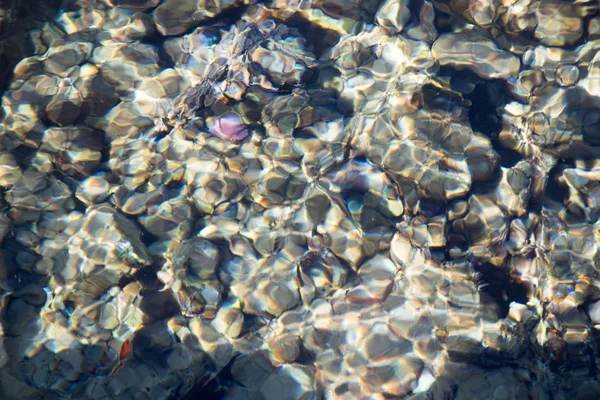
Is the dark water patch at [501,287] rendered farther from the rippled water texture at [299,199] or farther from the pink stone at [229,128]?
the pink stone at [229,128]

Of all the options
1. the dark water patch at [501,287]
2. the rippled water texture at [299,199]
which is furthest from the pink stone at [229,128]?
the dark water patch at [501,287]

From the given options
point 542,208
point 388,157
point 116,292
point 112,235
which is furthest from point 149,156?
point 542,208

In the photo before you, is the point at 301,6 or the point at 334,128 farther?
the point at 301,6

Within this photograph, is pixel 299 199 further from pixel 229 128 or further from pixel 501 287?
pixel 501 287

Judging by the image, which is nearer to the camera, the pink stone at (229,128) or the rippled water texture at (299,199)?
the rippled water texture at (299,199)

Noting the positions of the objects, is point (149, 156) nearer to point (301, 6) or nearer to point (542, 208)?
point (301, 6)

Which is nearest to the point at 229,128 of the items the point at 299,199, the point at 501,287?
the point at 299,199
